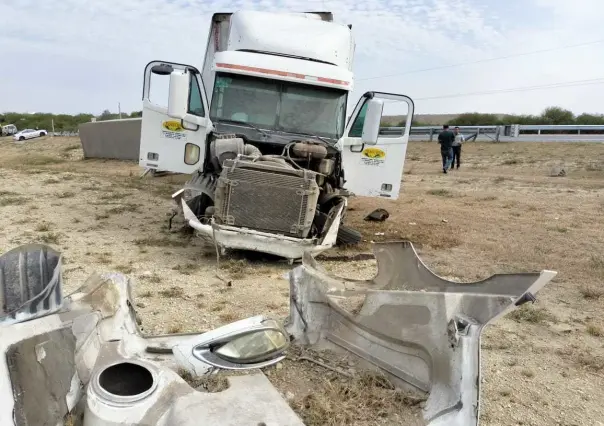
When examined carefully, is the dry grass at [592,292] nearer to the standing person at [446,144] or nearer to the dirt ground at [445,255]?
the dirt ground at [445,255]

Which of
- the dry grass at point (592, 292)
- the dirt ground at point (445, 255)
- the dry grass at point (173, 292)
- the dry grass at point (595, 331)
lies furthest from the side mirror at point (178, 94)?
the dry grass at point (595, 331)

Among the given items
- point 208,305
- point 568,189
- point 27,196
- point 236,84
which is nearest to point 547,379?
point 208,305

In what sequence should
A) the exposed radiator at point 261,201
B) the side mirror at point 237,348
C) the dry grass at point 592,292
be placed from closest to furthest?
the side mirror at point 237,348 → the dry grass at point 592,292 → the exposed radiator at point 261,201

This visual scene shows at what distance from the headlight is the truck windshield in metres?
0.49

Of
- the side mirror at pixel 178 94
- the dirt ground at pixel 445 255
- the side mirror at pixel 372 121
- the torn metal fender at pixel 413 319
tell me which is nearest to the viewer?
the torn metal fender at pixel 413 319

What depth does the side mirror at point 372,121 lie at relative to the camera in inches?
309

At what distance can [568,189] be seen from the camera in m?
14.4

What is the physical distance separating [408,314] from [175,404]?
3.66 ft

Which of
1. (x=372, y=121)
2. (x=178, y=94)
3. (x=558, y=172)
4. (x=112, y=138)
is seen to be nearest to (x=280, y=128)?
(x=372, y=121)

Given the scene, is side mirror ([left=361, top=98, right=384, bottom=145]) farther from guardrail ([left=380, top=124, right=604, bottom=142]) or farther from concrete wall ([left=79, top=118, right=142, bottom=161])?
guardrail ([left=380, top=124, right=604, bottom=142])

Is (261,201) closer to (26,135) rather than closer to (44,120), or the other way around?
(26,135)

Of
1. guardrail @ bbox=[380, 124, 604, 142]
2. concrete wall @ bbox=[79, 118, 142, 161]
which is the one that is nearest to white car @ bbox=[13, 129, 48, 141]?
concrete wall @ bbox=[79, 118, 142, 161]

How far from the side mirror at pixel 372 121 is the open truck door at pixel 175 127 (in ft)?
6.93

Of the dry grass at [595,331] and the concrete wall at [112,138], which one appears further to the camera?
the concrete wall at [112,138]
